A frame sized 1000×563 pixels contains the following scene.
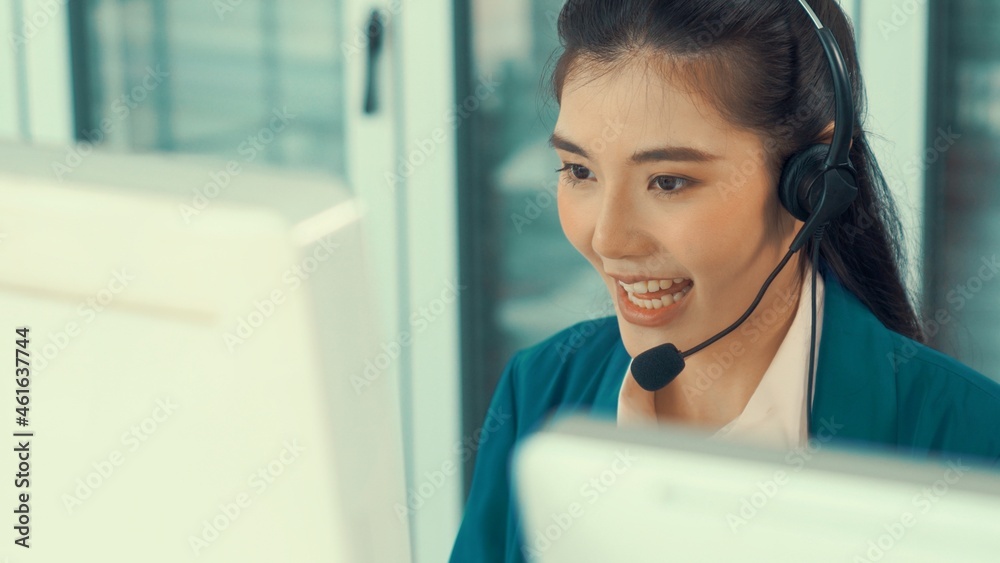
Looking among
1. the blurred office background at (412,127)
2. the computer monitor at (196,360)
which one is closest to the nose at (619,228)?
the computer monitor at (196,360)

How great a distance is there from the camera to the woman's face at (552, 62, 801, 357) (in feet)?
3.52

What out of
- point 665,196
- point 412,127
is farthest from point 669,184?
point 412,127

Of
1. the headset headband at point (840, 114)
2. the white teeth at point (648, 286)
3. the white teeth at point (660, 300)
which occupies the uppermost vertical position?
the headset headband at point (840, 114)

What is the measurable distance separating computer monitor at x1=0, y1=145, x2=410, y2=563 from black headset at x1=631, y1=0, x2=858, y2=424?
0.54m

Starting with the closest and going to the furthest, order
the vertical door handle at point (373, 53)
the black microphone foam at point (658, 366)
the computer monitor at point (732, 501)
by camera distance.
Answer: the computer monitor at point (732, 501) → the black microphone foam at point (658, 366) → the vertical door handle at point (373, 53)

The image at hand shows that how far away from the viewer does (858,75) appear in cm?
124

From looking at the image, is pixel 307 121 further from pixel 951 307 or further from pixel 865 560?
pixel 865 560

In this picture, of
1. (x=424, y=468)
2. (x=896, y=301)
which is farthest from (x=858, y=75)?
(x=424, y=468)

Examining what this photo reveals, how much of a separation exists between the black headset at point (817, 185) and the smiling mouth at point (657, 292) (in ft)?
0.39

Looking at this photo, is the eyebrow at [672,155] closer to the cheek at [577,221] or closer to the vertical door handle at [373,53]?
the cheek at [577,221]

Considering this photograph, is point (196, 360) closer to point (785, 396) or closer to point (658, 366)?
point (658, 366)

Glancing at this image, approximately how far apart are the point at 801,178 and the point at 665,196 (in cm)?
14

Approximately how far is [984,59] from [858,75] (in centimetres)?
61

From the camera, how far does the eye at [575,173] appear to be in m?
1.14
